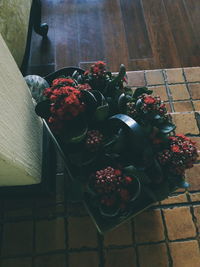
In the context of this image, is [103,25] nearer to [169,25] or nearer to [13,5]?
[169,25]

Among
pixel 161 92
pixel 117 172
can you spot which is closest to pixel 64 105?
pixel 117 172

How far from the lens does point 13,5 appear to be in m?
1.19

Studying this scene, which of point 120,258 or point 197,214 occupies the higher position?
point 197,214

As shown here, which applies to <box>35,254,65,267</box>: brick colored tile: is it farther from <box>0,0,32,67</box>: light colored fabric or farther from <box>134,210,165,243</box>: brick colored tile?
<box>0,0,32,67</box>: light colored fabric

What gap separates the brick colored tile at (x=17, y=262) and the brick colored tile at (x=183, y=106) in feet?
2.83

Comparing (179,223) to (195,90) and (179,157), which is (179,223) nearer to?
(179,157)

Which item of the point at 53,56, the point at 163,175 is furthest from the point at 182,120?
the point at 53,56

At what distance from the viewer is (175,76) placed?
1.32 meters

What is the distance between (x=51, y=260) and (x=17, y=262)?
4.4 inches

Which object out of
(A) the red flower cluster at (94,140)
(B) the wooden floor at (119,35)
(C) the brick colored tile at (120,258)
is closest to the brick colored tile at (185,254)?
(C) the brick colored tile at (120,258)

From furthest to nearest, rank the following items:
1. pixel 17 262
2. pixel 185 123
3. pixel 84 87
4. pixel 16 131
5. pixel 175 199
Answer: pixel 185 123, pixel 175 199, pixel 17 262, pixel 84 87, pixel 16 131

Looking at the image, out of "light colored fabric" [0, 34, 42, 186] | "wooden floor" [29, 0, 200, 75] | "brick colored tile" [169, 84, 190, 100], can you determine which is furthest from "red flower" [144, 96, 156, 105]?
"wooden floor" [29, 0, 200, 75]

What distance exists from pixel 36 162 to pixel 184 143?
440 mm

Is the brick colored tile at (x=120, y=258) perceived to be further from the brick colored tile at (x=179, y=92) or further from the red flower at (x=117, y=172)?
the brick colored tile at (x=179, y=92)
